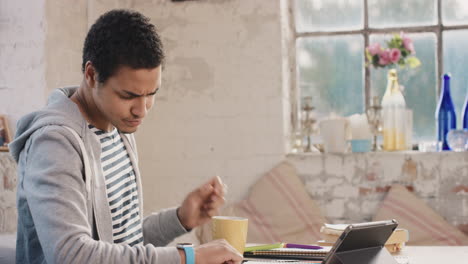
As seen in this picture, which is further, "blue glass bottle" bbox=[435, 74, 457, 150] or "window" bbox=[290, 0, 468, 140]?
"window" bbox=[290, 0, 468, 140]

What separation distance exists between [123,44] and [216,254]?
0.50 m

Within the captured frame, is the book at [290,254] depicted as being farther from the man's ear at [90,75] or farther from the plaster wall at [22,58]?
the plaster wall at [22,58]

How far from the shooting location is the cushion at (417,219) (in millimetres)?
2896

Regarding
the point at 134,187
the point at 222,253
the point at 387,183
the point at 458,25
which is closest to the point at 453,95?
the point at 458,25

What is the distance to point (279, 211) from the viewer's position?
3.06m

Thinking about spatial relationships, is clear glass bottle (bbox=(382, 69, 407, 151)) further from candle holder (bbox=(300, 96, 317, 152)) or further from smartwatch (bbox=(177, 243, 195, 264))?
smartwatch (bbox=(177, 243, 195, 264))

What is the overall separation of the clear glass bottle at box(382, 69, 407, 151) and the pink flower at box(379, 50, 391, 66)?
0.06m

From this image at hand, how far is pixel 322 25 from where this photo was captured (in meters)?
3.43

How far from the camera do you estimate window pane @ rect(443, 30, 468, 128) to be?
3268 mm

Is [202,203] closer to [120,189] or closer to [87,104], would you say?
[120,189]

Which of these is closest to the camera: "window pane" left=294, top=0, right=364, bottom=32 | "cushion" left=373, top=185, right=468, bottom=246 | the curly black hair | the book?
the curly black hair

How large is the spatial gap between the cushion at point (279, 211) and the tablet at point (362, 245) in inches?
66.5

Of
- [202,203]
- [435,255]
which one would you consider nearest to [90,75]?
[202,203]

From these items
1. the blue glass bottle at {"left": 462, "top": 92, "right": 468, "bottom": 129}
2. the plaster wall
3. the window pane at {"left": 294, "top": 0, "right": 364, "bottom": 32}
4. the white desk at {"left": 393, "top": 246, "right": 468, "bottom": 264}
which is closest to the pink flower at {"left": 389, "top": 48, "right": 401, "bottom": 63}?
the window pane at {"left": 294, "top": 0, "right": 364, "bottom": 32}
